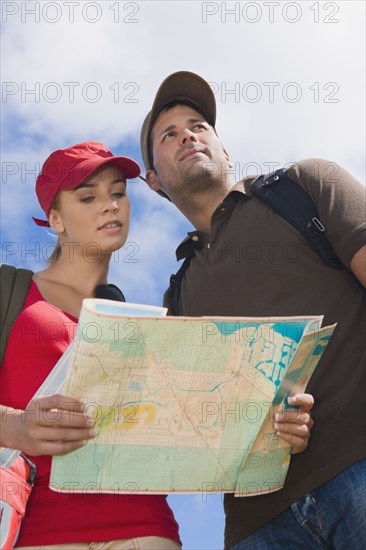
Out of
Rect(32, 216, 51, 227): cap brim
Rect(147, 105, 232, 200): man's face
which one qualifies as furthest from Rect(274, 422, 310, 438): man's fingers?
Rect(147, 105, 232, 200): man's face

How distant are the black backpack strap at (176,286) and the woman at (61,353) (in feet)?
1.67

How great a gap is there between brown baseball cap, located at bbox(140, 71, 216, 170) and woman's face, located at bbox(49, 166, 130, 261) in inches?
48.7

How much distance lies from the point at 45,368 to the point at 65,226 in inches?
34.4

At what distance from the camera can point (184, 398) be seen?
8.45 ft

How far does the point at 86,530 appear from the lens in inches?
105

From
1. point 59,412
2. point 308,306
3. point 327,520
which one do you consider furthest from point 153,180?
point 327,520

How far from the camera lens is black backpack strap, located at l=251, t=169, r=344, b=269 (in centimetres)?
320

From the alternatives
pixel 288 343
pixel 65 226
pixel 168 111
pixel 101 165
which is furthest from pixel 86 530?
pixel 168 111

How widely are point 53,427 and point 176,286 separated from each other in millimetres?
1570

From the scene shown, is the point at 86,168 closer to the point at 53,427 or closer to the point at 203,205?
the point at 203,205

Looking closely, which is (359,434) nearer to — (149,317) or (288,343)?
(288,343)

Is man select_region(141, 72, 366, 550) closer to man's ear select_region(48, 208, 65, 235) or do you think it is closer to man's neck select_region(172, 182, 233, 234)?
man's neck select_region(172, 182, 233, 234)

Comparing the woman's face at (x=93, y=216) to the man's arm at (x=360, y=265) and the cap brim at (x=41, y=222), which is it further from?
the man's arm at (x=360, y=265)

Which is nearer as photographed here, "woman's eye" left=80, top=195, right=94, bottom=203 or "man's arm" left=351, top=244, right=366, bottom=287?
"man's arm" left=351, top=244, right=366, bottom=287
